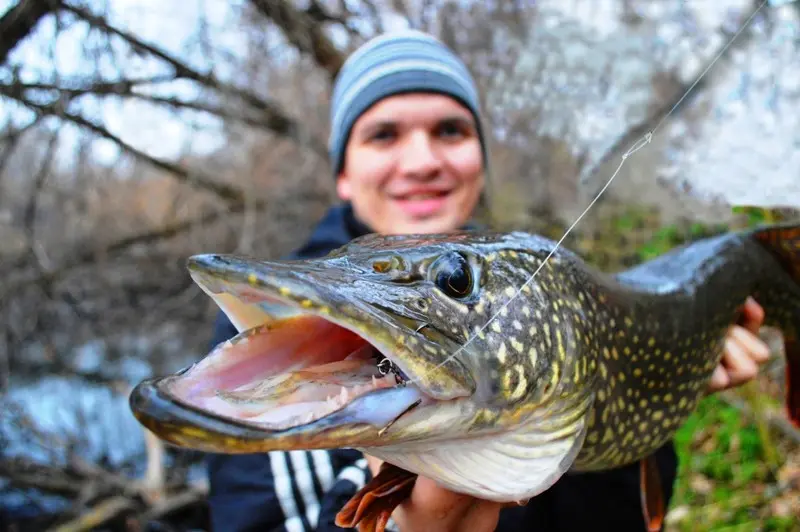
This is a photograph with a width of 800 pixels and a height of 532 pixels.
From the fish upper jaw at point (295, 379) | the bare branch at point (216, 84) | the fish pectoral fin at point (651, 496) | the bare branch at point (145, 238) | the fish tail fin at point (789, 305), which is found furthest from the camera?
the bare branch at point (145, 238)

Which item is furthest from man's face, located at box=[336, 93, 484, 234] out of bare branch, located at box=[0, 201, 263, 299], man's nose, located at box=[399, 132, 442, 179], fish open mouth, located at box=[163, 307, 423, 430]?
bare branch, located at box=[0, 201, 263, 299]

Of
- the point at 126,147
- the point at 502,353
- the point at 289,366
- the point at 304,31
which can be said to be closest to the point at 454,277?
the point at 502,353

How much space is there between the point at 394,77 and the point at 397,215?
0.40 metres

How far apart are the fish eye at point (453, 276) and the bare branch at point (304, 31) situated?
7.38 ft

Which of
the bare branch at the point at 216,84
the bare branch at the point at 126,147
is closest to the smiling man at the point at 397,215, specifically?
the bare branch at the point at 216,84

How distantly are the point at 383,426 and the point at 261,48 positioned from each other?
2650 millimetres

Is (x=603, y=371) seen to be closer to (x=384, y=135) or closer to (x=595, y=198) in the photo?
(x=595, y=198)

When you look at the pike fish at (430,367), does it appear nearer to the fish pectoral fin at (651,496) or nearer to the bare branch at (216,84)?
the fish pectoral fin at (651,496)

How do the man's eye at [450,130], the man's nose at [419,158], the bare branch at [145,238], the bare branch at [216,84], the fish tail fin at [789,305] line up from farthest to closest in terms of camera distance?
the bare branch at [145,238], the bare branch at [216,84], the man's eye at [450,130], the man's nose at [419,158], the fish tail fin at [789,305]

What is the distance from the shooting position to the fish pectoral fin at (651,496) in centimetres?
114

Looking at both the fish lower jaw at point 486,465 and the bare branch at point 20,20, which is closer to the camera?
the fish lower jaw at point 486,465

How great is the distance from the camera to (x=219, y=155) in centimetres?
321

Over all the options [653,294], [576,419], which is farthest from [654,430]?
[576,419]

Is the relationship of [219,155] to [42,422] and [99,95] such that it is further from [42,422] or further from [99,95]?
[42,422]
